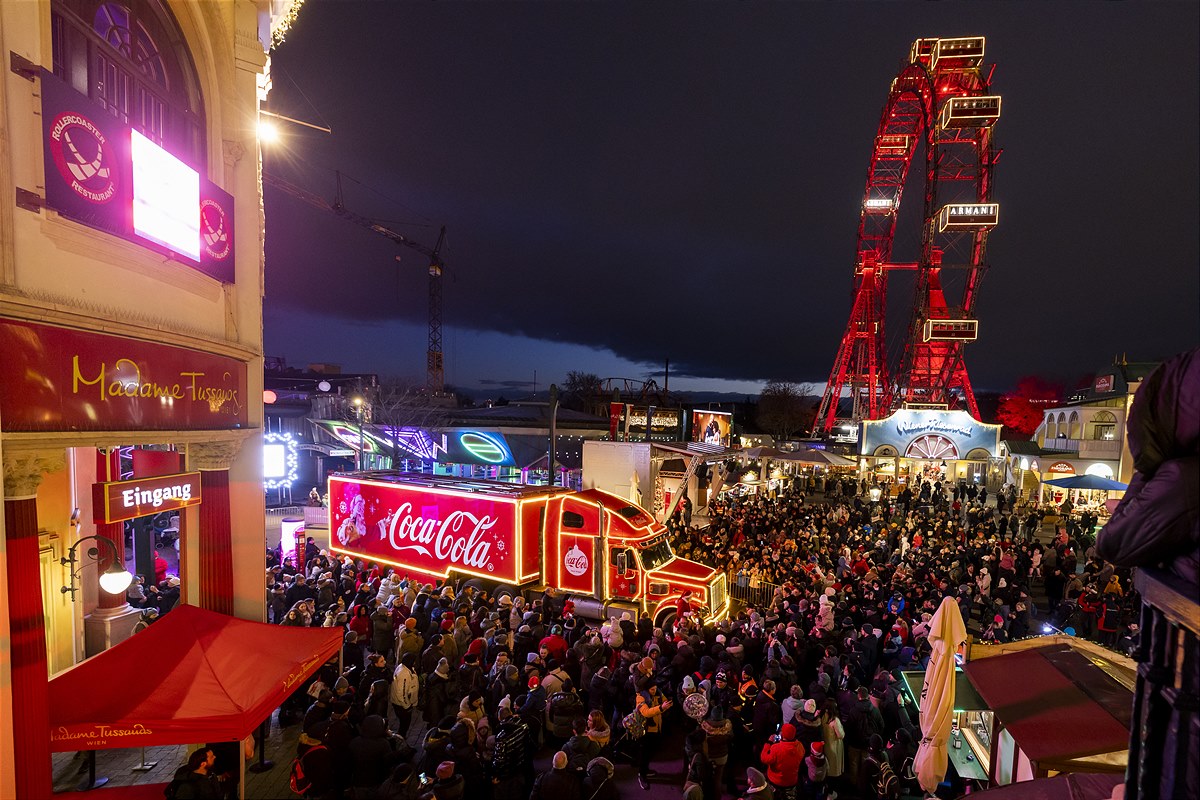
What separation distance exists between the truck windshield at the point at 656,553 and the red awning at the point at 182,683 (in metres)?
6.61

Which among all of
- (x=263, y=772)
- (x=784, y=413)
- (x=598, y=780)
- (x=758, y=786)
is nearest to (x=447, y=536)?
(x=263, y=772)

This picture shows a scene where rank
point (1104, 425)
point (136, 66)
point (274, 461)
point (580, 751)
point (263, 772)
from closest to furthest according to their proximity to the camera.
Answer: point (580, 751)
point (136, 66)
point (263, 772)
point (274, 461)
point (1104, 425)

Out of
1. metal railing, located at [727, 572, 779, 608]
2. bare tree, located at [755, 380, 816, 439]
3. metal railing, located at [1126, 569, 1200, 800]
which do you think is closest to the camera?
metal railing, located at [1126, 569, 1200, 800]

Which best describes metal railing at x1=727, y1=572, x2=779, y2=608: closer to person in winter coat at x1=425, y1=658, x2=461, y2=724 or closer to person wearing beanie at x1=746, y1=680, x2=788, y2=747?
person wearing beanie at x1=746, y1=680, x2=788, y2=747

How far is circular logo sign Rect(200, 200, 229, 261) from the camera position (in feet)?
24.9

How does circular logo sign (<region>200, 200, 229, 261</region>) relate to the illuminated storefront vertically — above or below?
above

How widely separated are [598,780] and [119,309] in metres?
7.11

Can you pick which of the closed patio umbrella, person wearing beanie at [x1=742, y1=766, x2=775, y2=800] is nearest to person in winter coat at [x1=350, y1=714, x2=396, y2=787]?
person wearing beanie at [x1=742, y1=766, x2=775, y2=800]

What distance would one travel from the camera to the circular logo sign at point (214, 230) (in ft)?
24.9

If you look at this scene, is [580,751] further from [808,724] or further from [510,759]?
[808,724]

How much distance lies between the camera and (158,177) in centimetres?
660

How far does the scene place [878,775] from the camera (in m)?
6.00

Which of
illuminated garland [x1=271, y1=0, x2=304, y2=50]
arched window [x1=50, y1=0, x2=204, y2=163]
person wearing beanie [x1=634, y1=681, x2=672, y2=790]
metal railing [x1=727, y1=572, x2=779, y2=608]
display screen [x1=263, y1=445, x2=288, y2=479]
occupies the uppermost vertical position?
illuminated garland [x1=271, y1=0, x2=304, y2=50]

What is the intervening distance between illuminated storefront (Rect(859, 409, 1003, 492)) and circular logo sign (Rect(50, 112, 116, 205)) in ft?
117
